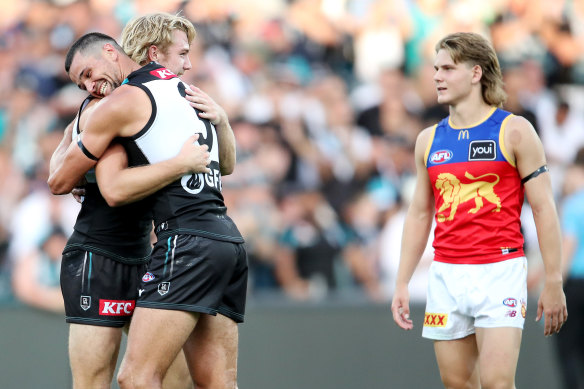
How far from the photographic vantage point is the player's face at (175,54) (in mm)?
4105

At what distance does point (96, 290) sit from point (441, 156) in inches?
77.9

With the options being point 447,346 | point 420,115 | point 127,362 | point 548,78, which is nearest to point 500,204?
point 447,346

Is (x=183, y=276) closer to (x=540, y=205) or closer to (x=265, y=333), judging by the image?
(x=540, y=205)

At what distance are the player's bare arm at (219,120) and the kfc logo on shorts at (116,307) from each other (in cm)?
86

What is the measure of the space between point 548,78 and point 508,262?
4.73 meters

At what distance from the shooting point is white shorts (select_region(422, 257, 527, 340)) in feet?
13.7

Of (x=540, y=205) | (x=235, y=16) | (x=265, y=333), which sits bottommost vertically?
(x=265, y=333)

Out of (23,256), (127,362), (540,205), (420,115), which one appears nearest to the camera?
(127,362)

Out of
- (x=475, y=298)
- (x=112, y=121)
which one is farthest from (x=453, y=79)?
(x=112, y=121)

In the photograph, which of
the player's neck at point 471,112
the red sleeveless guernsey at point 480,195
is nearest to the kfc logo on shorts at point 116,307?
the red sleeveless guernsey at point 480,195

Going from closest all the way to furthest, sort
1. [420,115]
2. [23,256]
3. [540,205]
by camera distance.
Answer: [540,205] → [23,256] → [420,115]

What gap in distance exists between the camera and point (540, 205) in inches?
166

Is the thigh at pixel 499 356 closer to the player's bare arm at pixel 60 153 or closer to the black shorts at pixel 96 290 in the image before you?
the black shorts at pixel 96 290

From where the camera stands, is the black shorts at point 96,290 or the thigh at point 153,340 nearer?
the thigh at point 153,340
